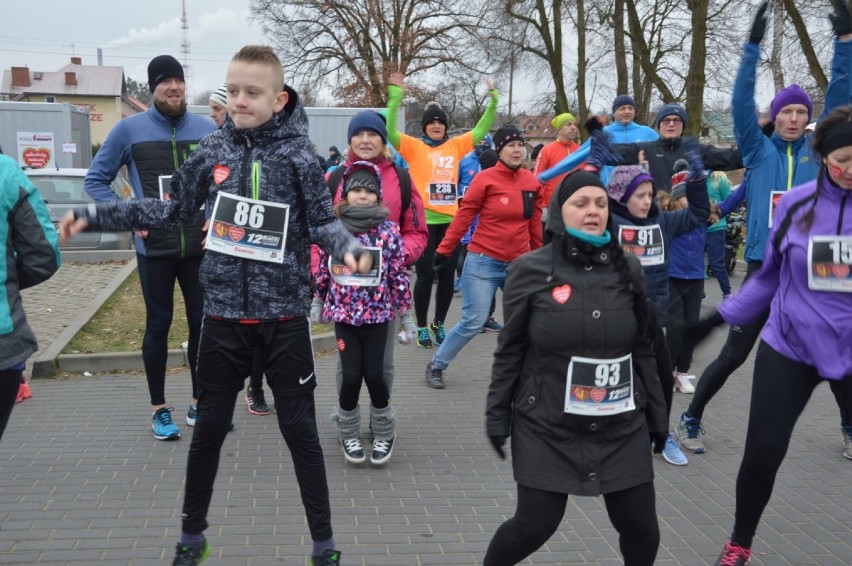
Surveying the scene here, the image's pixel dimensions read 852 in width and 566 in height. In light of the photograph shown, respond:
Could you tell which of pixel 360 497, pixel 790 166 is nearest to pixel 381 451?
pixel 360 497

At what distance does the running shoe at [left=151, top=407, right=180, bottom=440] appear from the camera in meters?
5.75

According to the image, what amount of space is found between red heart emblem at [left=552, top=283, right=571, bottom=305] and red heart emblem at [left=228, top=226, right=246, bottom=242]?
1.26 meters

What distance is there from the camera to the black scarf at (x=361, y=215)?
522cm

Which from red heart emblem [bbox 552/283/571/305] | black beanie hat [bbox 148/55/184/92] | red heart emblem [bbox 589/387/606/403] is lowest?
red heart emblem [bbox 589/387/606/403]

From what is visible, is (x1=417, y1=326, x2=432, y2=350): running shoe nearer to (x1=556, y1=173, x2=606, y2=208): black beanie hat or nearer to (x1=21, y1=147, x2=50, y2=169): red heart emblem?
(x1=556, y1=173, x2=606, y2=208): black beanie hat

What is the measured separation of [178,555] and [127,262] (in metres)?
11.8

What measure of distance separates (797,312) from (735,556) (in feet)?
3.79

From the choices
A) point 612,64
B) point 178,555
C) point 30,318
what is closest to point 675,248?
point 178,555

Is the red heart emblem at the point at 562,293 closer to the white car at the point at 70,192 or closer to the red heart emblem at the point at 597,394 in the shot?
the red heart emblem at the point at 597,394

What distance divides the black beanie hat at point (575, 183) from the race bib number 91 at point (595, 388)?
0.62 meters

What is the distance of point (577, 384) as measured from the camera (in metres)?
3.21

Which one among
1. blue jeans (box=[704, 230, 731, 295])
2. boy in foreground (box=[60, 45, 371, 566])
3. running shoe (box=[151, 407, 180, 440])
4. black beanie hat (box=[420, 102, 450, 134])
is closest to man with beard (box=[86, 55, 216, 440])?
running shoe (box=[151, 407, 180, 440])

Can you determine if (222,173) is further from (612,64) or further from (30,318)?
(612,64)

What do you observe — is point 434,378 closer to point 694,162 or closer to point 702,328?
point 694,162
